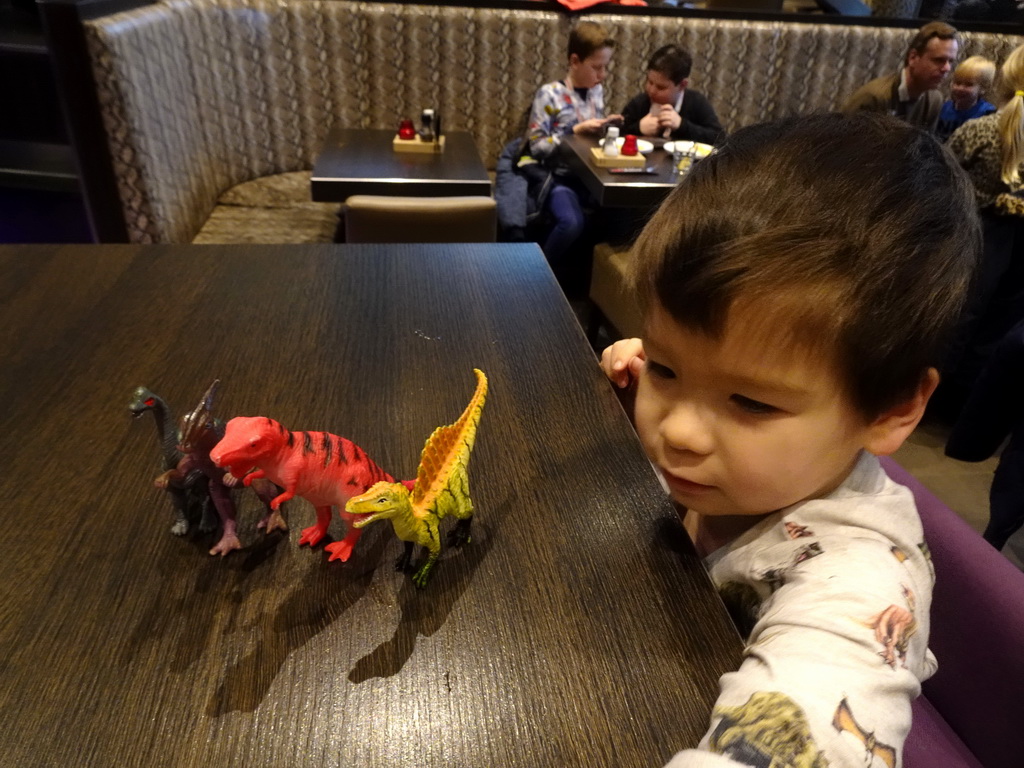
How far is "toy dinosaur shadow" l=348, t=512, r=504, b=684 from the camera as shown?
55cm

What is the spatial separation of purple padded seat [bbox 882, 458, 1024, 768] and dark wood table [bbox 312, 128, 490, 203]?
1802mm

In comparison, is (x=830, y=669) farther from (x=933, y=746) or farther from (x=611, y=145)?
(x=611, y=145)

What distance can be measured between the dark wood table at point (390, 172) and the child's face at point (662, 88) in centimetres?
87

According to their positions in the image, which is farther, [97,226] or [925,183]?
[97,226]

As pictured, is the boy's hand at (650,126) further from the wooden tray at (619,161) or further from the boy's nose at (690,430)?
the boy's nose at (690,430)

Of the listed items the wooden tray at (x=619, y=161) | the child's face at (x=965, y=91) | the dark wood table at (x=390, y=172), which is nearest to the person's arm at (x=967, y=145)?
the child's face at (x=965, y=91)

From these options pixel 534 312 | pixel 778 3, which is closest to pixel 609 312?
pixel 534 312

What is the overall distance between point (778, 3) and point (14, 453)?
418 centimetres

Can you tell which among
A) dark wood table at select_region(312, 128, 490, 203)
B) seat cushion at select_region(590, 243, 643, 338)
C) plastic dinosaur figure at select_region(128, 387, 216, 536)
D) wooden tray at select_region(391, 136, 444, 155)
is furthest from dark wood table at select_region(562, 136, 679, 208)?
plastic dinosaur figure at select_region(128, 387, 216, 536)

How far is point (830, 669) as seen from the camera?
0.49 m

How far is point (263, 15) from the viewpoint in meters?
3.08

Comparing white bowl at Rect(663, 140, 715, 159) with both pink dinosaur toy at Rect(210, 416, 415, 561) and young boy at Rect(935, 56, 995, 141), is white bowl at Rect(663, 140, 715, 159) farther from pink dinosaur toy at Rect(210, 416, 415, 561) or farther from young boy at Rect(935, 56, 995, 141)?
pink dinosaur toy at Rect(210, 416, 415, 561)

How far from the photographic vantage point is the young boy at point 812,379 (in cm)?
49

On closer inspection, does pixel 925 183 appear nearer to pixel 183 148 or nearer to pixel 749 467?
pixel 749 467
